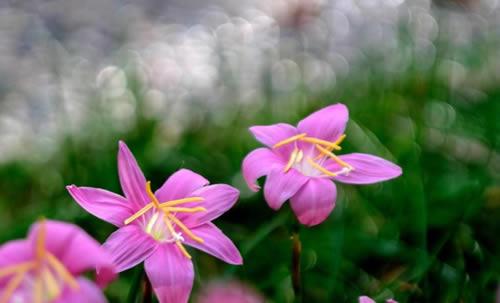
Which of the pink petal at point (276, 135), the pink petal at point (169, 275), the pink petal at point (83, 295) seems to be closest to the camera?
the pink petal at point (83, 295)

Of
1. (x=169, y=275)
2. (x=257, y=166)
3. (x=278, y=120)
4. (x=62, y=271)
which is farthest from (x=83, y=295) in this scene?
(x=278, y=120)

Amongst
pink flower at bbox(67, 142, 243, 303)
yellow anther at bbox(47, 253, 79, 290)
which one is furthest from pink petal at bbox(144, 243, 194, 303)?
yellow anther at bbox(47, 253, 79, 290)

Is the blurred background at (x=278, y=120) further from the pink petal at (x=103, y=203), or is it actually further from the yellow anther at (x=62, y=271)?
the yellow anther at (x=62, y=271)

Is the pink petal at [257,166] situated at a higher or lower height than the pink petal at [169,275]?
higher

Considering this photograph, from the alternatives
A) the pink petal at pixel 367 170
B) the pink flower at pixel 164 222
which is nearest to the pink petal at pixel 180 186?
the pink flower at pixel 164 222

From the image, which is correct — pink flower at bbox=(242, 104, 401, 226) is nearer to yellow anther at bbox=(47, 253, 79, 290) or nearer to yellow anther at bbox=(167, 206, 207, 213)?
yellow anther at bbox=(167, 206, 207, 213)

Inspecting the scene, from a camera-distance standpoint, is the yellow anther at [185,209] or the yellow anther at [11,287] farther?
the yellow anther at [185,209]

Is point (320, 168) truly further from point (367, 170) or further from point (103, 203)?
point (103, 203)

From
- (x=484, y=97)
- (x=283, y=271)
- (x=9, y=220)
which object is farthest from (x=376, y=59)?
(x=283, y=271)
